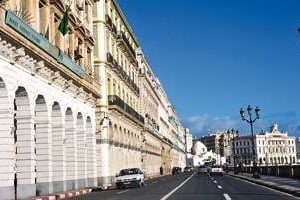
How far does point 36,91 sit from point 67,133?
28.7 feet

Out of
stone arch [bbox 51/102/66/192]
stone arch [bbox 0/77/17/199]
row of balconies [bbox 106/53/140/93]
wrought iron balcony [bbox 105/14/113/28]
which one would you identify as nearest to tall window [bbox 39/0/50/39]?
stone arch [bbox 51/102/66/192]

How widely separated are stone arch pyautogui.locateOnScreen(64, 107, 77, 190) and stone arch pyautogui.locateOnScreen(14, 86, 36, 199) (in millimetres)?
8101

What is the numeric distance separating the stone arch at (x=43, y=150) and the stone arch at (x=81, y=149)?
7982 mm

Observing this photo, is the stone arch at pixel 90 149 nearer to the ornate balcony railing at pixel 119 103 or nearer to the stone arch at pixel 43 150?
the ornate balcony railing at pixel 119 103

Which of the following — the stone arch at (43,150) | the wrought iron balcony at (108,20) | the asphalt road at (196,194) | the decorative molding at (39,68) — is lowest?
the asphalt road at (196,194)

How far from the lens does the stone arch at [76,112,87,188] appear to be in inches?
1533

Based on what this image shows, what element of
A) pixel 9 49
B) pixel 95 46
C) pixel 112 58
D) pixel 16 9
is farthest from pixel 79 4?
pixel 9 49

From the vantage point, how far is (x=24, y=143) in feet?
89.9

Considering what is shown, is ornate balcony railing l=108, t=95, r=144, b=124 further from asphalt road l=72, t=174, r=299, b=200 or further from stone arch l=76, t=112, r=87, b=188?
asphalt road l=72, t=174, r=299, b=200

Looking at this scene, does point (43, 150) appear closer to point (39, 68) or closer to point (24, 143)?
point (24, 143)

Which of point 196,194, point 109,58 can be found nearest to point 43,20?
point 196,194

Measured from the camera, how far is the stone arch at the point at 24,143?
27.1 metres

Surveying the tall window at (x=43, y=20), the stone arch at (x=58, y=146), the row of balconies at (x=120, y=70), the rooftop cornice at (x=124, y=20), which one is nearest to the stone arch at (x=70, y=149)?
the stone arch at (x=58, y=146)

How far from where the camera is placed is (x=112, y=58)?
51594 millimetres
